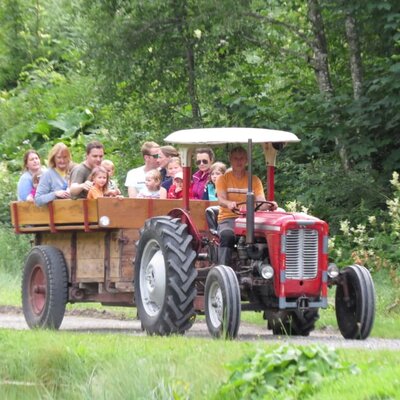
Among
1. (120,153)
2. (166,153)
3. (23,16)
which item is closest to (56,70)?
(23,16)

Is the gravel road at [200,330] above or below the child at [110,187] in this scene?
below

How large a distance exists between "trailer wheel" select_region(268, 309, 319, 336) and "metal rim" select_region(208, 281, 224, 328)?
1180 millimetres

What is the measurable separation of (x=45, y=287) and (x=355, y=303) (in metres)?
3.68

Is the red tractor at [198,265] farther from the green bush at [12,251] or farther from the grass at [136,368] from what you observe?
the green bush at [12,251]

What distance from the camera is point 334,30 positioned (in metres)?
22.5

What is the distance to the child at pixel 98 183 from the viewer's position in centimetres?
1528

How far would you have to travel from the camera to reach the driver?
13.7m

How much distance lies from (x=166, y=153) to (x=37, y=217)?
5.84 ft

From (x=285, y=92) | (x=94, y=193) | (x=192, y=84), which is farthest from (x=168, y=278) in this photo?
(x=192, y=84)

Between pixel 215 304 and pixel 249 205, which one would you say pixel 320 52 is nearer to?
pixel 249 205

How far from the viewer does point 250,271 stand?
13.6 meters

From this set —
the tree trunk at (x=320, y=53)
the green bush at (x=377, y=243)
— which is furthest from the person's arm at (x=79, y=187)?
the tree trunk at (x=320, y=53)

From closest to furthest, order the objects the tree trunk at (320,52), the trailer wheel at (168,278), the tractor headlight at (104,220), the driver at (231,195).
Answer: the trailer wheel at (168,278), the driver at (231,195), the tractor headlight at (104,220), the tree trunk at (320,52)

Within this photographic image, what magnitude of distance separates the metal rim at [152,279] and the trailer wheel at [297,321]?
1.36m
